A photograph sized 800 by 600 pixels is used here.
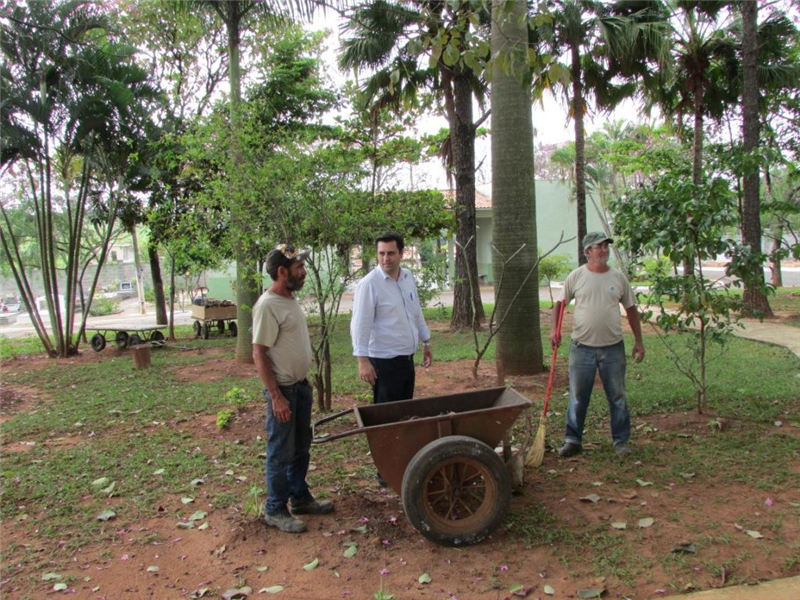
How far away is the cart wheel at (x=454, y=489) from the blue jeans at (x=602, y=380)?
156cm

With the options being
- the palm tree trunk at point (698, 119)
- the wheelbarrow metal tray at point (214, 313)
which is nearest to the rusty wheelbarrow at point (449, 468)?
the wheelbarrow metal tray at point (214, 313)

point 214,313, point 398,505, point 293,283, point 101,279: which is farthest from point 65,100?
point 101,279

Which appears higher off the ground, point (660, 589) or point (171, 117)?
point (171, 117)

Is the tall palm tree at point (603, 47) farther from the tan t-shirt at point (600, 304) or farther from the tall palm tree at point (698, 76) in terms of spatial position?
the tan t-shirt at point (600, 304)

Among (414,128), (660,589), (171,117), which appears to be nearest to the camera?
(660,589)

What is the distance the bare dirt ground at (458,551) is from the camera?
3.15m

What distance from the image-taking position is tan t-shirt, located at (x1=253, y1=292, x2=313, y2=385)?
371 centimetres

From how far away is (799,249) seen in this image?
4863mm

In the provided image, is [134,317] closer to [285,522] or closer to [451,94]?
[451,94]

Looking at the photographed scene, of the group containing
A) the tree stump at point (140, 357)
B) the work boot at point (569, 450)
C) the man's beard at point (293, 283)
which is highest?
the man's beard at point (293, 283)

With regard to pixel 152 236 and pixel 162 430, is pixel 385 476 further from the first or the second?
pixel 152 236

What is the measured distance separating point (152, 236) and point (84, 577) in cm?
1198

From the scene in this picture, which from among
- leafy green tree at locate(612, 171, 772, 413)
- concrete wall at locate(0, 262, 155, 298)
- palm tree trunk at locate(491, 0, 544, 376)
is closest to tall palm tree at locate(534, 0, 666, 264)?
palm tree trunk at locate(491, 0, 544, 376)

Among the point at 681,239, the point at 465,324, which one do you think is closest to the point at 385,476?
the point at 681,239
